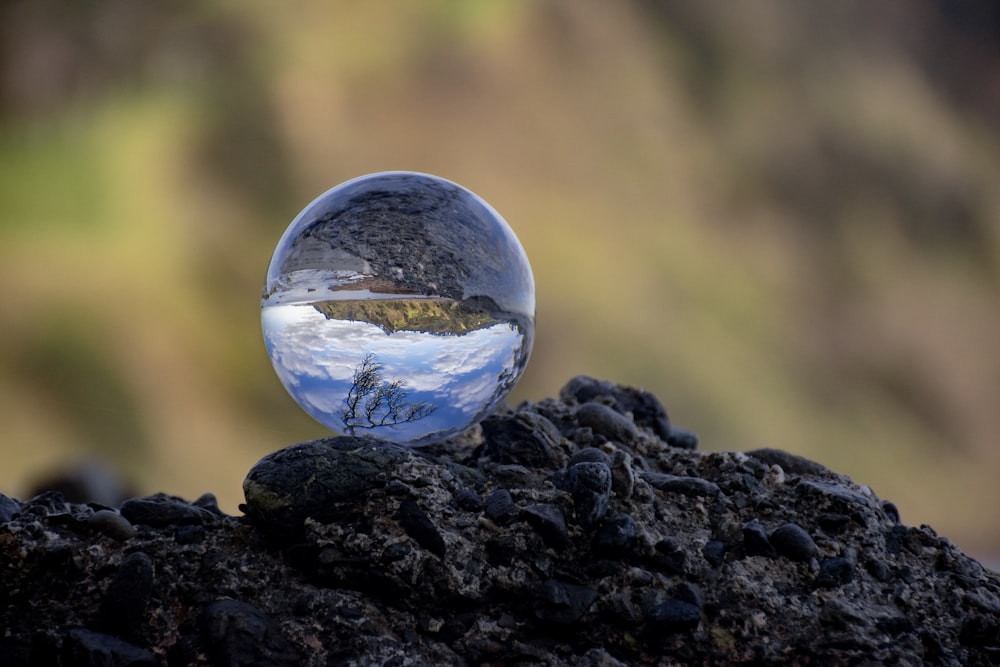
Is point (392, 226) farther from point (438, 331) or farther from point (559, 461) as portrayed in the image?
point (559, 461)

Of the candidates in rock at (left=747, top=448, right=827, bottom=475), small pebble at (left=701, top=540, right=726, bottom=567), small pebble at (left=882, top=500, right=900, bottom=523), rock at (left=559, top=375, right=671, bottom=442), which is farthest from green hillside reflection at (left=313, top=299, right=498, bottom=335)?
small pebble at (left=882, top=500, right=900, bottom=523)

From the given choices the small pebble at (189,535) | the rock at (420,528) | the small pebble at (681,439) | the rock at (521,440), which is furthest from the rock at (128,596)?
the small pebble at (681,439)

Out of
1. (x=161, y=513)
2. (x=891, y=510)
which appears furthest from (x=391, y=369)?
(x=891, y=510)

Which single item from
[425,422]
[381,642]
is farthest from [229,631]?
[425,422]

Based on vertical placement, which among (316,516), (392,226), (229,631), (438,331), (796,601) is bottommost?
(229,631)

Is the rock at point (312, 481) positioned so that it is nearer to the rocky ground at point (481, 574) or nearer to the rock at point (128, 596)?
the rocky ground at point (481, 574)

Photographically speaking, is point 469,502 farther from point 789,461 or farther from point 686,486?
point 789,461
